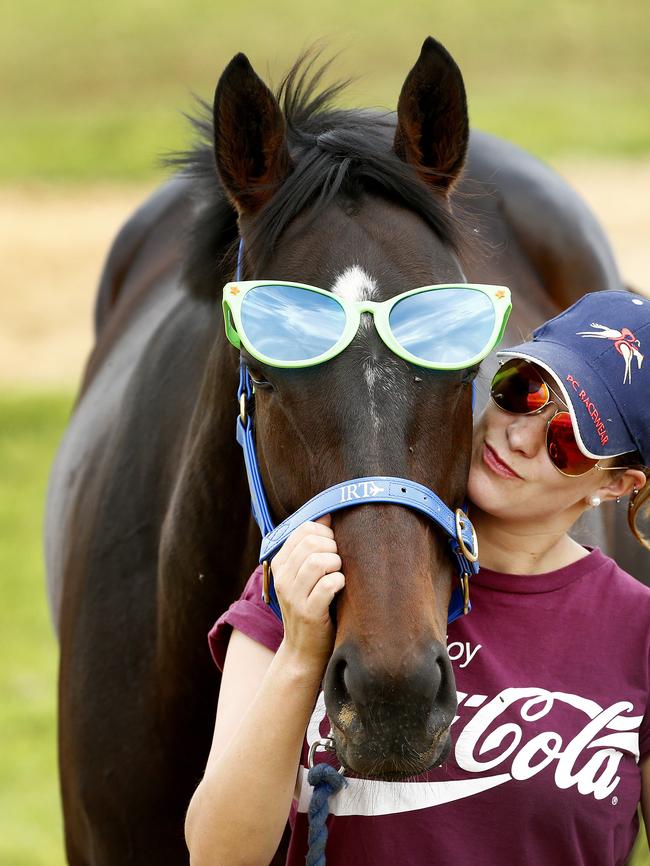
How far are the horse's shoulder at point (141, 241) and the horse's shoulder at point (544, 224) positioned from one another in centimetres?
113

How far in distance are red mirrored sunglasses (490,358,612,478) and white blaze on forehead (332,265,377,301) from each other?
1.01ft

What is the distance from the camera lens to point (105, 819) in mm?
2965

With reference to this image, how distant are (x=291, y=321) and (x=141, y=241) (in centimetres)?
314

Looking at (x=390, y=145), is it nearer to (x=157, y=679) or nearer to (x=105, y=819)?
(x=157, y=679)

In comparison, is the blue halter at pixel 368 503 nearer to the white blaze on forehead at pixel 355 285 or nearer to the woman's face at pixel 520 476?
the woman's face at pixel 520 476

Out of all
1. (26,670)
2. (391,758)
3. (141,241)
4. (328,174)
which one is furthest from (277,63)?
(391,758)

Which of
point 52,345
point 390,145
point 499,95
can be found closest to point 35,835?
point 390,145

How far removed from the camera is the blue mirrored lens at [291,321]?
1.95 meters

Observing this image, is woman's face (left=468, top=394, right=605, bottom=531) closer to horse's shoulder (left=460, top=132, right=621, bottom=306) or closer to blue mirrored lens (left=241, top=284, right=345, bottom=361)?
blue mirrored lens (left=241, top=284, right=345, bottom=361)

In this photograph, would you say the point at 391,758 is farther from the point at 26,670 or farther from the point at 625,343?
the point at 26,670

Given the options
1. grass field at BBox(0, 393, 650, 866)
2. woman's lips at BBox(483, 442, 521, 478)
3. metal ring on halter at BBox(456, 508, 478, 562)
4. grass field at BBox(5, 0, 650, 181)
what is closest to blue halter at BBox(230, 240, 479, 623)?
metal ring on halter at BBox(456, 508, 478, 562)

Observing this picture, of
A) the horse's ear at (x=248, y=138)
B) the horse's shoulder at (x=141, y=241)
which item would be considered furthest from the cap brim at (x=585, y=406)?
the horse's shoulder at (x=141, y=241)

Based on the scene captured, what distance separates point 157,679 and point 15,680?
369cm

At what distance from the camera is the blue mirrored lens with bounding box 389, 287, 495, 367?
6.42 ft
